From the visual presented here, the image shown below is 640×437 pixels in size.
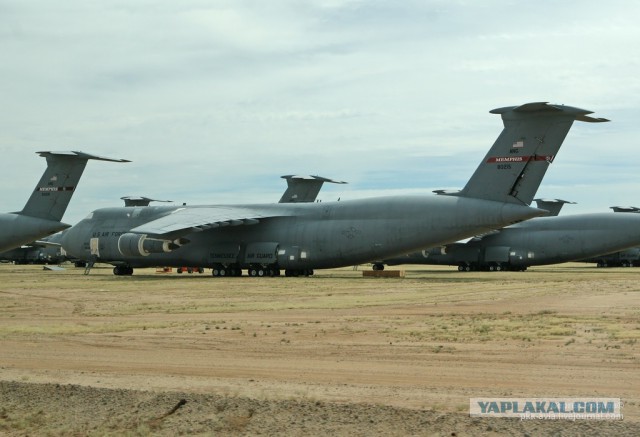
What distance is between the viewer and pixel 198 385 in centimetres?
1065

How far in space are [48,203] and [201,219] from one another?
814 cm

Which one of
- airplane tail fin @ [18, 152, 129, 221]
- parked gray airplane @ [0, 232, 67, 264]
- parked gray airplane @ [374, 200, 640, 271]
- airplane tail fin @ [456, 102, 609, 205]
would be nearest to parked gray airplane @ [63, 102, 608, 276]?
airplane tail fin @ [456, 102, 609, 205]

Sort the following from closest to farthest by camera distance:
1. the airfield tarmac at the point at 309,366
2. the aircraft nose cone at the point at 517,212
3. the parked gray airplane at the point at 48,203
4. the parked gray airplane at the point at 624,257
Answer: the airfield tarmac at the point at 309,366, the aircraft nose cone at the point at 517,212, the parked gray airplane at the point at 48,203, the parked gray airplane at the point at 624,257

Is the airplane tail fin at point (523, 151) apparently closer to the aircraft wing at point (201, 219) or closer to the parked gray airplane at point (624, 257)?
the aircraft wing at point (201, 219)

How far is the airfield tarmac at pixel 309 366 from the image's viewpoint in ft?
29.1

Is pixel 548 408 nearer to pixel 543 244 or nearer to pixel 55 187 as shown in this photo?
pixel 55 187

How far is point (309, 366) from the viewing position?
12.3 m

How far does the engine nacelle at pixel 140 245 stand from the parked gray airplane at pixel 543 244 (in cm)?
1806

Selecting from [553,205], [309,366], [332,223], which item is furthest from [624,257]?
[309,366]

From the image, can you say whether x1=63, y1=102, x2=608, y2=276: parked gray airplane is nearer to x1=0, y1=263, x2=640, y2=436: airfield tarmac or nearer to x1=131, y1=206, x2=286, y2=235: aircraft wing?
x1=131, y1=206, x2=286, y2=235: aircraft wing

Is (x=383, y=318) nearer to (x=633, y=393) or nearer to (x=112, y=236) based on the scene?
(x=633, y=393)

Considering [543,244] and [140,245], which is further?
[543,244]

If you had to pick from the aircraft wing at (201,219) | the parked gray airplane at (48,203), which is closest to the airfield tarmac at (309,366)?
the parked gray airplane at (48,203)

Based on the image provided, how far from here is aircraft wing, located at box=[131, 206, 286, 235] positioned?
42.9 meters
